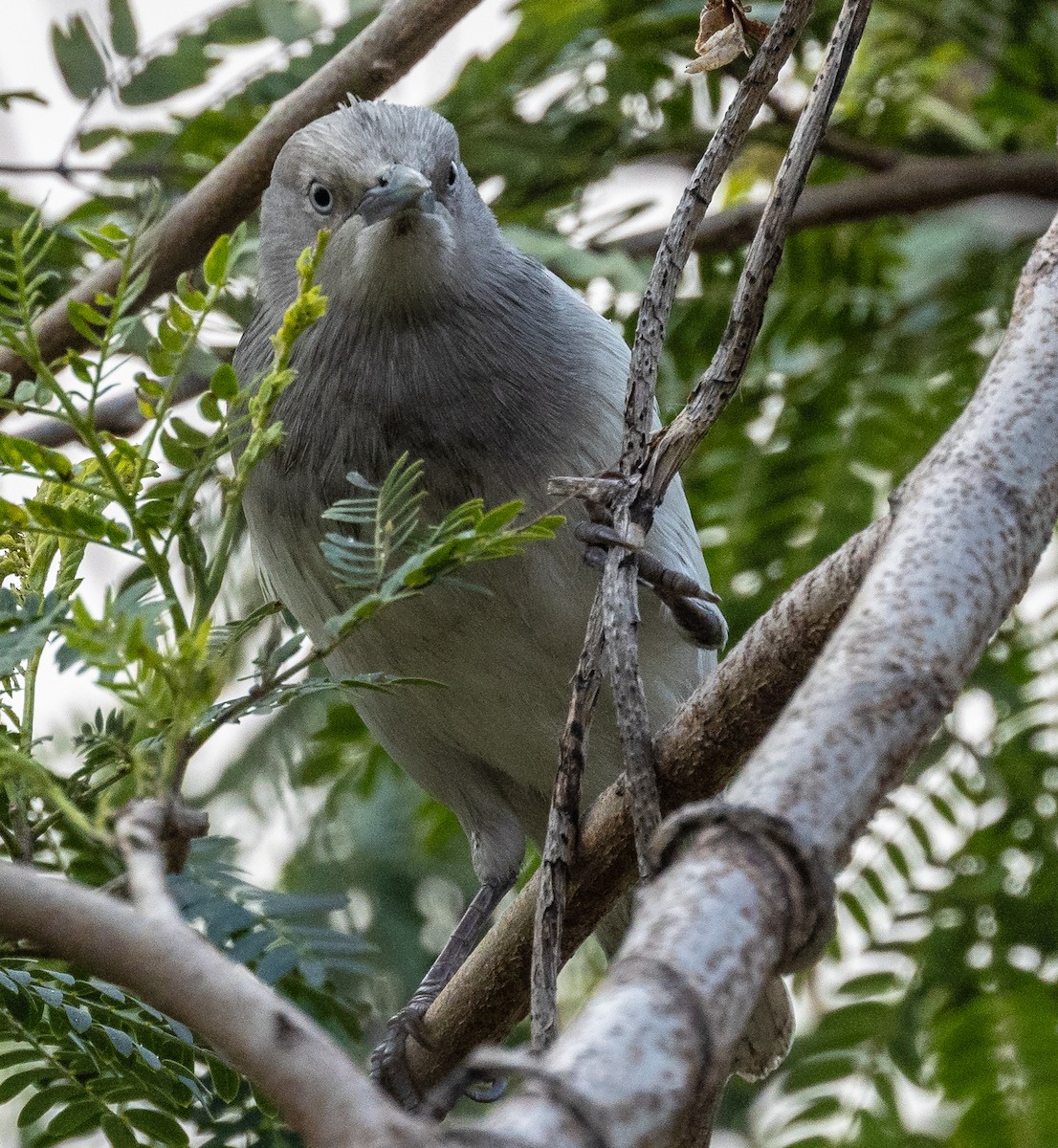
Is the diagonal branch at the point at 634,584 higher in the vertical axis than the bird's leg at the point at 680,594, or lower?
higher

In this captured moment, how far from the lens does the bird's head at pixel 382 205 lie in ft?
7.73

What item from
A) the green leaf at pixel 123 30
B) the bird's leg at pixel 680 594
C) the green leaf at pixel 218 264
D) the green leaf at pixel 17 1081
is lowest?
the green leaf at pixel 17 1081

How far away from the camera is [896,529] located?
1287 millimetres

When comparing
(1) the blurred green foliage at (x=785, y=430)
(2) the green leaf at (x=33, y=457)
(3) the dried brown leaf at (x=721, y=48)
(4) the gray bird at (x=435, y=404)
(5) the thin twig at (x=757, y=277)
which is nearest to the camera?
(2) the green leaf at (x=33, y=457)

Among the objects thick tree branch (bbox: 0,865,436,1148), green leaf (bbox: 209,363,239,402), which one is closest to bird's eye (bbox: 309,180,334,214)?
green leaf (bbox: 209,363,239,402)

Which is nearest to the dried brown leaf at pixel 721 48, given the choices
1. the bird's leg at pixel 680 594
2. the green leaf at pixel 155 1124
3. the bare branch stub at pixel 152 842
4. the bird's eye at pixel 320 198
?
→ the bird's leg at pixel 680 594

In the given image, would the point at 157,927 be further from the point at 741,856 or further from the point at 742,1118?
the point at 742,1118

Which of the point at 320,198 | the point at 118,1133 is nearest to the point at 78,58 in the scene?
the point at 320,198

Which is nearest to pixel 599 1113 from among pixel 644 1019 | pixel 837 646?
pixel 644 1019

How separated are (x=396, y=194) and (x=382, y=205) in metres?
0.04

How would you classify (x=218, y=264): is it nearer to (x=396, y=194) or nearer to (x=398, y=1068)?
(x=396, y=194)

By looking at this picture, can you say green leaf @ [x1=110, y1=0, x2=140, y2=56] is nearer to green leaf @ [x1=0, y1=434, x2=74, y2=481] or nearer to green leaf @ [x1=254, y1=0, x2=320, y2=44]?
green leaf @ [x1=254, y1=0, x2=320, y2=44]

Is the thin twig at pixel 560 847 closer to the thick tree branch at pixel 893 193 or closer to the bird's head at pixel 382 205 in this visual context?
the bird's head at pixel 382 205

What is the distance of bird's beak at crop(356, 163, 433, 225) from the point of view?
7.41 feet
